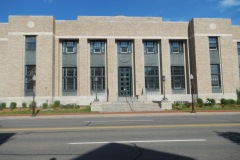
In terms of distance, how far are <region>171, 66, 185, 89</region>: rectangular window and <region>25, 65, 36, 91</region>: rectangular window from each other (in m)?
19.9

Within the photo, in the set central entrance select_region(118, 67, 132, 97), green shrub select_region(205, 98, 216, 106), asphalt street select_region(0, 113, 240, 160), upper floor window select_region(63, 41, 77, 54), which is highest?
upper floor window select_region(63, 41, 77, 54)

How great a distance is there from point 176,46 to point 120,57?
8849 mm

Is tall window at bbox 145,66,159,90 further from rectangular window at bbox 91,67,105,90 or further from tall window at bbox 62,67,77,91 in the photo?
tall window at bbox 62,67,77,91

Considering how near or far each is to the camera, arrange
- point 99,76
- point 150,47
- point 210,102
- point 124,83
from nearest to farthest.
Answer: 1. point 210,102
2. point 99,76
3. point 124,83
4. point 150,47

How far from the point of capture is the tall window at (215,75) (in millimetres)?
32906

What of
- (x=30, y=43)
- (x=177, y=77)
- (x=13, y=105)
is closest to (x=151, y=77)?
(x=177, y=77)


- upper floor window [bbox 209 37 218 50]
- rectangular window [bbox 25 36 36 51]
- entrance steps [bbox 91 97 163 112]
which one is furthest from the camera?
upper floor window [bbox 209 37 218 50]

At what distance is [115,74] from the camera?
32.5 m

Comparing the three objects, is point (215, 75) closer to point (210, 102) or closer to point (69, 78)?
point (210, 102)

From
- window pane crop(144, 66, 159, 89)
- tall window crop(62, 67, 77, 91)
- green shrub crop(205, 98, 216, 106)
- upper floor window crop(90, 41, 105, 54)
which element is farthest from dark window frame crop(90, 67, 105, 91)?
green shrub crop(205, 98, 216, 106)

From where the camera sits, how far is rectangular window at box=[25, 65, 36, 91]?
100 feet

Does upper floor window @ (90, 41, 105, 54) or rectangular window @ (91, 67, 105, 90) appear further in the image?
upper floor window @ (90, 41, 105, 54)

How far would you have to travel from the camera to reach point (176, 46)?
34688 millimetres

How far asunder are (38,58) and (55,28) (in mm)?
5163
